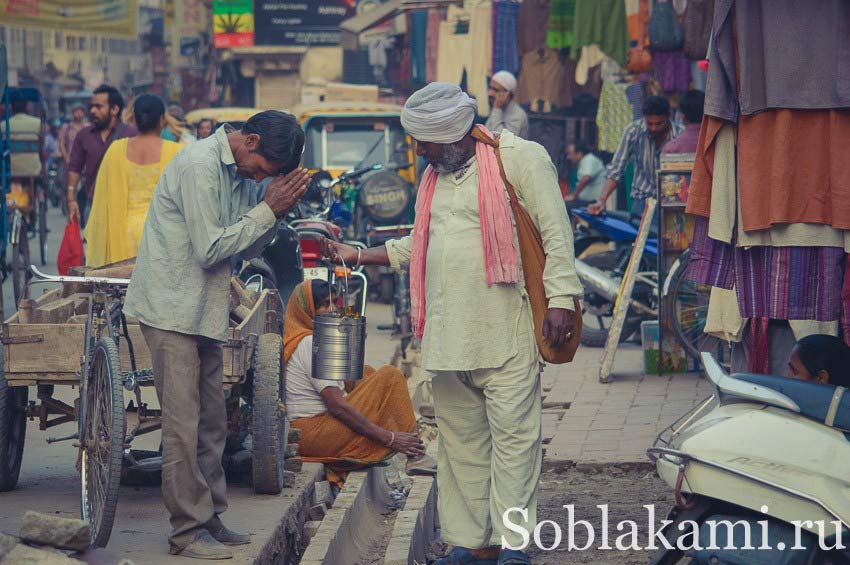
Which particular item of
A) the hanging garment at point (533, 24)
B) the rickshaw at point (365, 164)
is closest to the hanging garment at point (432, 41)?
the hanging garment at point (533, 24)

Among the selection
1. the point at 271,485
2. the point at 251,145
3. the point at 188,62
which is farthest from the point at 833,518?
the point at 188,62

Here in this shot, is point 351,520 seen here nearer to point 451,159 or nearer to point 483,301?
point 483,301

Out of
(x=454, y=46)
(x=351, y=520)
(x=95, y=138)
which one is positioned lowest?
(x=351, y=520)

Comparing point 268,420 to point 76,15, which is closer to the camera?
point 268,420

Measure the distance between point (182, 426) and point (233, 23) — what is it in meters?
33.7

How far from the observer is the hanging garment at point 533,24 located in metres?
17.7

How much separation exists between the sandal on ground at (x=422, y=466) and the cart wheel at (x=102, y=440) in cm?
200

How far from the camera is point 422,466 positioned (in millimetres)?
6930

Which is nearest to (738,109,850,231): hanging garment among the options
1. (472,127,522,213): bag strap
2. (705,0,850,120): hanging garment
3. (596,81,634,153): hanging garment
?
(705,0,850,120): hanging garment

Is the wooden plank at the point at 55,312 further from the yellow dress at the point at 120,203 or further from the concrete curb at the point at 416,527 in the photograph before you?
the concrete curb at the point at 416,527

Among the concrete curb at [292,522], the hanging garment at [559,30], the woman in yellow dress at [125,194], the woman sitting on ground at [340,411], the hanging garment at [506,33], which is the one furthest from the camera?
the hanging garment at [506,33]

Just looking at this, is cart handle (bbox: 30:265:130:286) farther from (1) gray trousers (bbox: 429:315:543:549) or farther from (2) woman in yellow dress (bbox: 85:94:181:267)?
(2) woman in yellow dress (bbox: 85:94:181:267)

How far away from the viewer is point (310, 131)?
1575cm

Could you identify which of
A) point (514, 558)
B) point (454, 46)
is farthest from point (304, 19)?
point (514, 558)
